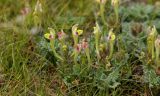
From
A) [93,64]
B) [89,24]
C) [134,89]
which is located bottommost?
[134,89]

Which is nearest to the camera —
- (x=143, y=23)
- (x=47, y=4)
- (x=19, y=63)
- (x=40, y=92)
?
(x=40, y=92)

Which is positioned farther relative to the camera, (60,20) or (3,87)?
(60,20)

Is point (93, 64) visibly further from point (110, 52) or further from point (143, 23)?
point (143, 23)

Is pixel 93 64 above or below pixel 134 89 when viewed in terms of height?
above

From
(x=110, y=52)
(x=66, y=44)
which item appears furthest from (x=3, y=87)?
(x=110, y=52)

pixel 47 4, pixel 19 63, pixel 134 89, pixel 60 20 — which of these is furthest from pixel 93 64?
pixel 47 4

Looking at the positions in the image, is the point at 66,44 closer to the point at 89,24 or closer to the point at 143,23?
the point at 89,24

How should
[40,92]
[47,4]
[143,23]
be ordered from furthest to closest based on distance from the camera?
1. [47,4]
2. [143,23]
3. [40,92]
